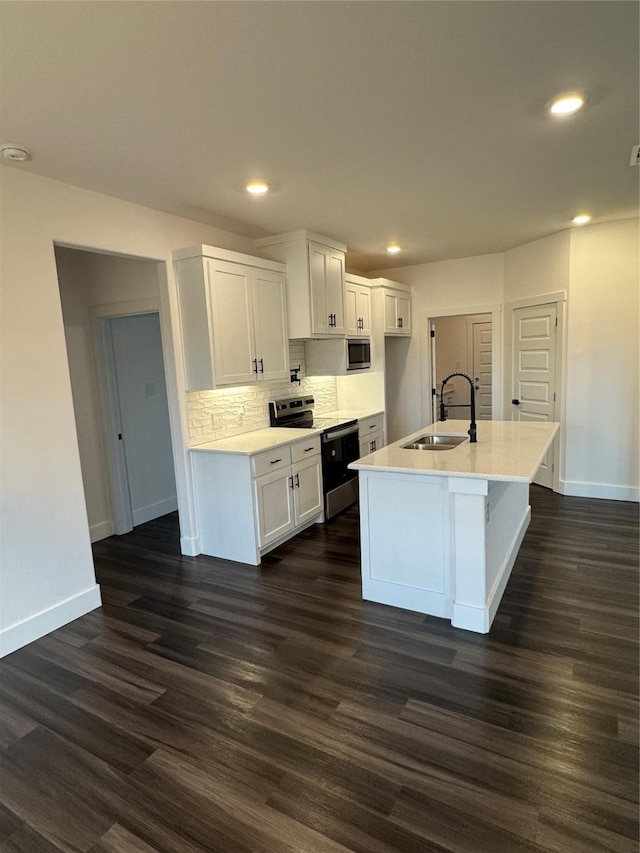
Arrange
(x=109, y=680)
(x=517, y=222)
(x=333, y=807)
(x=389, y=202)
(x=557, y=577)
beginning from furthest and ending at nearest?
(x=517, y=222)
(x=389, y=202)
(x=557, y=577)
(x=109, y=680)
(x=333, y=807)

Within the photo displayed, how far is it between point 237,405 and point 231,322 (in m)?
0.87

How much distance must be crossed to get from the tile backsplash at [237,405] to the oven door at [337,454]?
0.66m

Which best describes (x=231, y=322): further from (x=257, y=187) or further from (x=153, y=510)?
(x=153, y=510)

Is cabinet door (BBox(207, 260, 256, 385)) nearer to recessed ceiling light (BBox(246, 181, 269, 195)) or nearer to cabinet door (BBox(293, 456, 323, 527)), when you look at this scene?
recessed ceiling light (BBox(246, 181, 269, 195))

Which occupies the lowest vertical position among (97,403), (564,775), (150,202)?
(564,775)

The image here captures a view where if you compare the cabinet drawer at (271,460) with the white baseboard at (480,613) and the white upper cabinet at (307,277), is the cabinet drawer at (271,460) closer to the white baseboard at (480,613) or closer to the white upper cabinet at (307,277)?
the white upper cabinet at (307,277)

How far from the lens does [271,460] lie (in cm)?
378

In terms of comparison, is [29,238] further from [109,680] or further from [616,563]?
[616,563]

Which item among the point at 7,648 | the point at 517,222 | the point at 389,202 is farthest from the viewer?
the point at 517,222

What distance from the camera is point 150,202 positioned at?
10.9ft

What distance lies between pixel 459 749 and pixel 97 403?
3.95m

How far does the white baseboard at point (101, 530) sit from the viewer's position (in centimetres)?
440

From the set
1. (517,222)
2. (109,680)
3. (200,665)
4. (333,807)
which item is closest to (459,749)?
(333,807)

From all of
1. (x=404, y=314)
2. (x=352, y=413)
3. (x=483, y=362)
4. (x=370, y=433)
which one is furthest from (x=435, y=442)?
(x=483, y=362)
